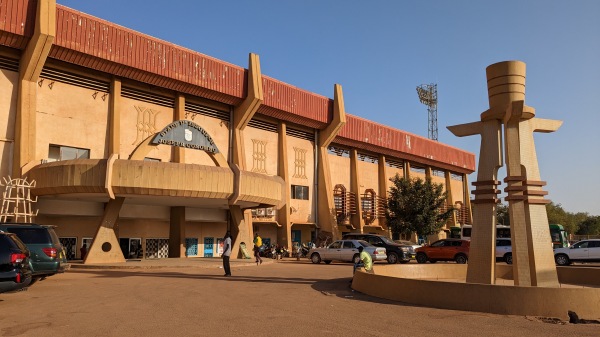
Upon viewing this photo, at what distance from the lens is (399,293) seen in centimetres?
1224

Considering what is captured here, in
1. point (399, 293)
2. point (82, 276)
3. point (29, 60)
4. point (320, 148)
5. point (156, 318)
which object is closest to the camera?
point (156, 318)

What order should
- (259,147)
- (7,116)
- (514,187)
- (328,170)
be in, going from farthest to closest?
(328,170)
(259,147)
(7,116)
(514,187)

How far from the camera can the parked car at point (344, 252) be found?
2836 centimetres

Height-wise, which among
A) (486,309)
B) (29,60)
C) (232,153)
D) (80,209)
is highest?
(29,60)

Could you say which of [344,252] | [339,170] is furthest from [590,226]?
[344,252]

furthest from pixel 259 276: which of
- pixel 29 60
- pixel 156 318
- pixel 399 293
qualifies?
pixel 29 60

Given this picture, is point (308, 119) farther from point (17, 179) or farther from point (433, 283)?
point (433, 283)

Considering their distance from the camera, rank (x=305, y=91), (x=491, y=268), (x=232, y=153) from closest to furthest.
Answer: (x=491, y=268)
(x=232, y=153)
(x=305, y=91)

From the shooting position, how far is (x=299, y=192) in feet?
135

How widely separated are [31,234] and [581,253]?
89.1 feet

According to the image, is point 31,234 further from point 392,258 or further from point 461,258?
point 461,258

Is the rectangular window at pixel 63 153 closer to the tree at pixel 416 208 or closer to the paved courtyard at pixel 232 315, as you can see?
the paved courtyard at pixel 232 315

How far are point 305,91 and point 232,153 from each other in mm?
8428

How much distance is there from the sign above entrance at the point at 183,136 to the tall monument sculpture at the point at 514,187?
1532cm
